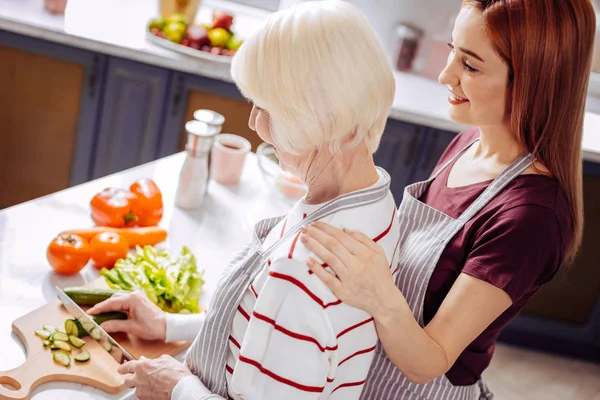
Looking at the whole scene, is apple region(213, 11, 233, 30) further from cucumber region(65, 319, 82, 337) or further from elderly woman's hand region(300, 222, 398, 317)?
elderly woman's hand region(300, 222, 398, 317)

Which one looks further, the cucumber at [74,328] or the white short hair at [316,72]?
the cucumber at [74,328]

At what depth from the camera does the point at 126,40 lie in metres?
2.80

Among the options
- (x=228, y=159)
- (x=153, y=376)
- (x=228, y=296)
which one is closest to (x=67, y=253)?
(x=153, y=376)

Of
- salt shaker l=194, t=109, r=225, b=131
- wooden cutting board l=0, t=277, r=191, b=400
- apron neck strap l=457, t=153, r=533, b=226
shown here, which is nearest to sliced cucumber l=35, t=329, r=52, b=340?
wooden cutting board l=0, t=277, r=191, b=400

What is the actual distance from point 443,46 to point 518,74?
7.15 ft

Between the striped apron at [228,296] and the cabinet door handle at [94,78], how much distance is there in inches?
74.2

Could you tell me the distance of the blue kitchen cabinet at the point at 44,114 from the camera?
2.78 metres

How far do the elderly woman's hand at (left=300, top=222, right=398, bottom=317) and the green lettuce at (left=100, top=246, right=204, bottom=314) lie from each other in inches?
19.6

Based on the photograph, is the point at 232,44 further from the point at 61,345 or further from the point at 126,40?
the point at 61,345

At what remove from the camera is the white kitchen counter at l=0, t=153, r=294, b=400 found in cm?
128

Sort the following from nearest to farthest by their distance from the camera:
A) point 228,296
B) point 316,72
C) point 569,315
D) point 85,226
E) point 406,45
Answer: point 316,72 → point 228,296 → point 85,226 → point 569,315 → point 406,45

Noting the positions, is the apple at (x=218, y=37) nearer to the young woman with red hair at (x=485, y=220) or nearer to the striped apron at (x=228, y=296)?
the young woman with red hair at (x=485, y=220)

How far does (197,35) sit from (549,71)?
187 cm

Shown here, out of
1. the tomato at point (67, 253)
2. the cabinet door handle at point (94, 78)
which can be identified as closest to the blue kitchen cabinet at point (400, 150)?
the cabinet door handle at point (94, 78)
